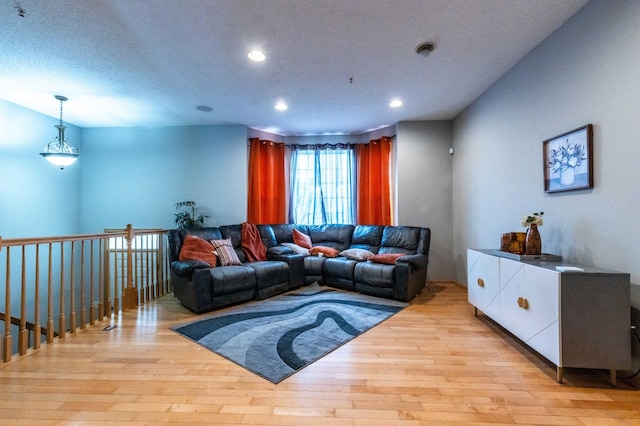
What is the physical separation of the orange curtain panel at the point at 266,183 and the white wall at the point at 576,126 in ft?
10.7

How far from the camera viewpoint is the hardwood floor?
1.51 metres

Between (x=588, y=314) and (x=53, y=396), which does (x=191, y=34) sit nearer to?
(x=53, y=396)

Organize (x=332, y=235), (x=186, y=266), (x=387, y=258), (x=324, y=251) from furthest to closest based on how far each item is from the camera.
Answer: (x=332, y=235)
(x=324, y=251)
(x=387, y=258)
(x=186, y=266)

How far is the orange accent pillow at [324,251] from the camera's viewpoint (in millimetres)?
4398

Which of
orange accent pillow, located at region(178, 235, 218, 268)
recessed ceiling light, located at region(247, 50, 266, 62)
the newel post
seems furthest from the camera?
orange accent pillow, located at region(178, 235, 218, 268)

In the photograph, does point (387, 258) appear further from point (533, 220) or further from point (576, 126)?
point (576, 126)

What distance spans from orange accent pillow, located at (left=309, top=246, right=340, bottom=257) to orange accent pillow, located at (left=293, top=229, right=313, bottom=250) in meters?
0.15

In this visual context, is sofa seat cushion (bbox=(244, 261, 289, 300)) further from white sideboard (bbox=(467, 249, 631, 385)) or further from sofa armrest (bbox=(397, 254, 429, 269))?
white sideboard (bbox=(467, 249, 631, 385))

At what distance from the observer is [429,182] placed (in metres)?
4.49

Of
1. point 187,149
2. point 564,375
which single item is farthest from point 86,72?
point 564,375

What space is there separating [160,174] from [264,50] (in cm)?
330

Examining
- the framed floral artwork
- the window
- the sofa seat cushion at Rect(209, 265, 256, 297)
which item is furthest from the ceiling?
the sofa seat cushion at Rect(209, 265, 256, 297)

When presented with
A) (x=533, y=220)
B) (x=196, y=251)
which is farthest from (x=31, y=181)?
(x=533, y=220)

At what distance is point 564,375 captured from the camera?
1894mm
